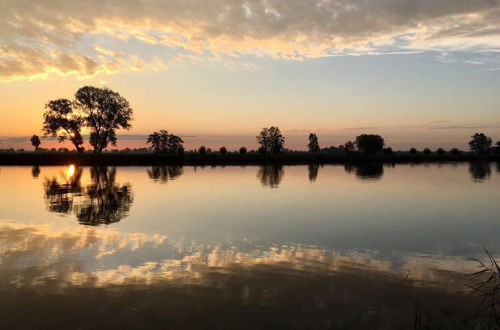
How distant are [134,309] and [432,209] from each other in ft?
89.8

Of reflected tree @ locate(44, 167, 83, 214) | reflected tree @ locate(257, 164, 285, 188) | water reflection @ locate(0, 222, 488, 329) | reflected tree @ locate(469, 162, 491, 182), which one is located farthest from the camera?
reflected tree @ locate(469, 162, 491, 182)

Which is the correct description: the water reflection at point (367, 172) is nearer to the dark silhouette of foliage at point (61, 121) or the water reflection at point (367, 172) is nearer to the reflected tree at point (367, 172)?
the reflected tree at point (367, 172)

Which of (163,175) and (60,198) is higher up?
(163,175)

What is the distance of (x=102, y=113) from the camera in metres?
114

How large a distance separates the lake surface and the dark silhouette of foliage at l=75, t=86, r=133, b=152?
298ft

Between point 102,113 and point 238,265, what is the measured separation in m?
113

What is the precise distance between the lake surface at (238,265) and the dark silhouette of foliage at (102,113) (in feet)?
298

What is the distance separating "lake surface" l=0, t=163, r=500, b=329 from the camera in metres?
9.53

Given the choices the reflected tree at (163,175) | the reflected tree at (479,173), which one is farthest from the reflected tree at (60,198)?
the reflected tree at (479,173)

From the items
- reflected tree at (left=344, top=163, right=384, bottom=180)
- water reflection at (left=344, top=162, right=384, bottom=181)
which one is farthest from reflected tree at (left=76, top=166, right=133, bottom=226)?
reflected tree at (left=344, top=163, right=384, bottom=180)

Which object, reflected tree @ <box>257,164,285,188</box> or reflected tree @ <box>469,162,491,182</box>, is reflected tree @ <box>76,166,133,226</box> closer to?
reflected tree @ <box>257,164,285,188</box>

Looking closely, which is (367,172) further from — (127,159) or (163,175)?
(127,159)

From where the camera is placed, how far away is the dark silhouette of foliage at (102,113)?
365ft

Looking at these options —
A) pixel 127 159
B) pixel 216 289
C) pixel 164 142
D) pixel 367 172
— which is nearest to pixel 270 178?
pixel 367 172
